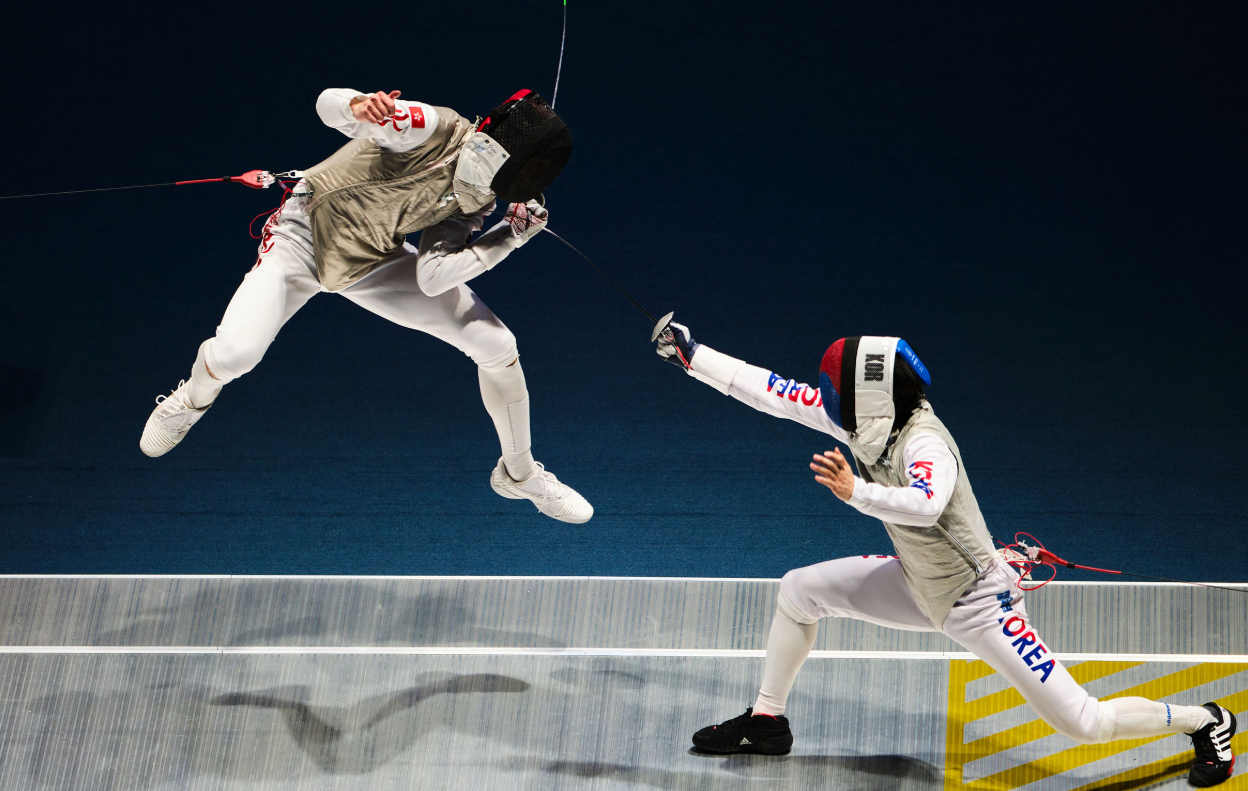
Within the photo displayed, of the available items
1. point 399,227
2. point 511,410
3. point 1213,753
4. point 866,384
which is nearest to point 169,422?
point 399,227

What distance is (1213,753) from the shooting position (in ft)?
10.1

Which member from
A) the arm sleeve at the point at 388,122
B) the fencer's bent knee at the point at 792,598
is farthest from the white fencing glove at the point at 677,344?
the arm sleeve at the point at 388,122

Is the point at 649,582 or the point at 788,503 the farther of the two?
the point at 788,503

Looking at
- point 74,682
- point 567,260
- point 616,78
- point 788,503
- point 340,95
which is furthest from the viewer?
point 616,78

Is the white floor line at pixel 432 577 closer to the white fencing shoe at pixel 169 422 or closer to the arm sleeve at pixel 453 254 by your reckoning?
the white fencing shoe at pixel 169 422

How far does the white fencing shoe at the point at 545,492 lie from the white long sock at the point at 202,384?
2.72 feet

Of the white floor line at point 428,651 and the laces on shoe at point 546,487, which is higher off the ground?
the laces on shoe at point 546,487

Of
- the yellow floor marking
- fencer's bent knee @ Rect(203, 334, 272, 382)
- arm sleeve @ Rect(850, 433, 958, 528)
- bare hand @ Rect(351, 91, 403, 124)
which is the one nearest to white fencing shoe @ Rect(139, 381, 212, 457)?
fencer's bent knee @ Rect(203, 334, 272, 382)

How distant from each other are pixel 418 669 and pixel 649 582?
72cm

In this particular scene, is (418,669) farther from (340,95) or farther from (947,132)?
(947,132)

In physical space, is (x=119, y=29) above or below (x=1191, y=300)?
above

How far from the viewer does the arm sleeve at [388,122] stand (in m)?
2.80

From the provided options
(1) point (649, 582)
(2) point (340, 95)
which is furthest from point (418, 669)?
(2) point (340, 95)

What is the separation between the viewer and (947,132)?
4.95 m
